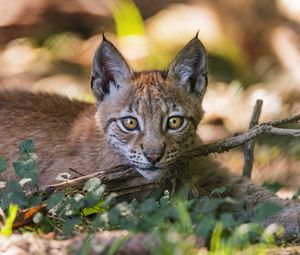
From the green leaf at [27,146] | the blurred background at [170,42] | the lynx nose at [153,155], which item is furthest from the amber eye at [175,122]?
the blurred background at [170,42]

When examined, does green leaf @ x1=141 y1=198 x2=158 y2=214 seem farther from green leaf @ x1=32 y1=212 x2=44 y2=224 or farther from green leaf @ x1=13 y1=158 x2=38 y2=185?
green leaf @ x1=13 y1=158 x2=38 y2=185

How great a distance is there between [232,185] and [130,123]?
44.6 inches

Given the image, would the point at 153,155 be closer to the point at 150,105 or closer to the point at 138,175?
the point at 138,175

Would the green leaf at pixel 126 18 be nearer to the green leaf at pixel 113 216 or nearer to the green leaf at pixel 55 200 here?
the green leaf at pixel 55 200

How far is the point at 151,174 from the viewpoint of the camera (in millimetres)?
5668

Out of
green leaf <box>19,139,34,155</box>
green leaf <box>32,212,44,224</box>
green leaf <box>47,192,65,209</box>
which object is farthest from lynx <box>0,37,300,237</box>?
green leaf <box>32,212,44,224</box>

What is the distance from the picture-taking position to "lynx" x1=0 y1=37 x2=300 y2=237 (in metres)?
5.74

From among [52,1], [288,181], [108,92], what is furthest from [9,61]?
[108,92]

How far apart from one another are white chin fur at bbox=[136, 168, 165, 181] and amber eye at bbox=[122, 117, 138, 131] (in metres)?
0.35

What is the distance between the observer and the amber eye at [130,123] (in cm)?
584

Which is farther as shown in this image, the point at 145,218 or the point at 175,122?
the point at 175,122

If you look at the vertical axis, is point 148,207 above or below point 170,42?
below

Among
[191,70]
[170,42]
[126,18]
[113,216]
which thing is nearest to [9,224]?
[113,216]

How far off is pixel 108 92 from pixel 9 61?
5673 millimetres
